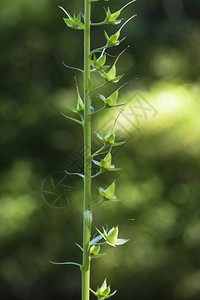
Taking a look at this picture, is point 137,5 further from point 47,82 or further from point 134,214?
point 134,214

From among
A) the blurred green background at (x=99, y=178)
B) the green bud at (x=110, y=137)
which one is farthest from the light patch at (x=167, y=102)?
the green bud at (x=110, y=137)

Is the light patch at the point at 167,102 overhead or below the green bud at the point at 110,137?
below

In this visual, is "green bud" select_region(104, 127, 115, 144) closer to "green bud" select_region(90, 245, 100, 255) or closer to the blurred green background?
"green bud" select_region(90, 245, 100, 255)

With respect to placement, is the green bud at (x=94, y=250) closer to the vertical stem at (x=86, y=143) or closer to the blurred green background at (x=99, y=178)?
the vertical stem at (x=86, y=143)

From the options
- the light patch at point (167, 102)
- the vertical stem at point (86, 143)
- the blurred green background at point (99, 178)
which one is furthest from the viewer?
the blurred green background at point (99, 178)

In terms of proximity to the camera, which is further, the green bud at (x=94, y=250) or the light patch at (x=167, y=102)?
the light patch at (x=167, y=102)

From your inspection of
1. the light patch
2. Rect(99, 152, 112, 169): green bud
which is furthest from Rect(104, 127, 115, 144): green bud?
the light patch

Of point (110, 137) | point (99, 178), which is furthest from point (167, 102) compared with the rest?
point (110, 137)

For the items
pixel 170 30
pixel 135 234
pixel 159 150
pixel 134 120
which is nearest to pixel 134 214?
pixel 135 234
